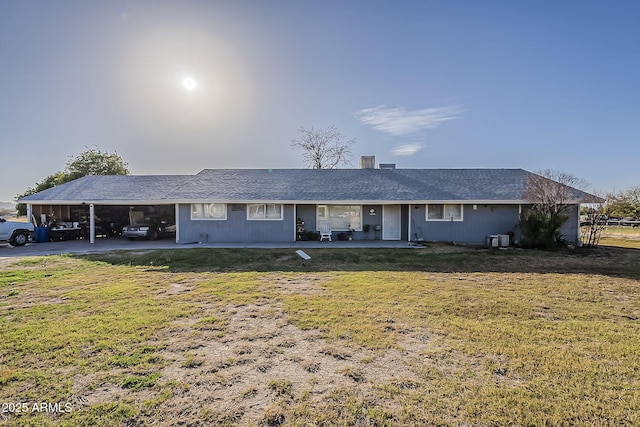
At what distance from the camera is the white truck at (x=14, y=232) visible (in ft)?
46.0

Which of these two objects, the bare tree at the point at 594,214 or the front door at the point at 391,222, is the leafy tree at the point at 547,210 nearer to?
the bare tree at the point at 594,214

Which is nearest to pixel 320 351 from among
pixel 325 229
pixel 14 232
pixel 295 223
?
pixel 295 223

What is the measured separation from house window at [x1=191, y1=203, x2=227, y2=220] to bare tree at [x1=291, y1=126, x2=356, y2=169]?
19.7 m

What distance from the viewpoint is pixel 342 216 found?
15758mm

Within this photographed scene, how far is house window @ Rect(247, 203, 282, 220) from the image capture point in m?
15.1

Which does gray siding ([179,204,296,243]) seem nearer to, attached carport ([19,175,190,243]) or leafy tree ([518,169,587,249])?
attached carport ([19,175,190,243])

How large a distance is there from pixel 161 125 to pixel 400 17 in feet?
44.5

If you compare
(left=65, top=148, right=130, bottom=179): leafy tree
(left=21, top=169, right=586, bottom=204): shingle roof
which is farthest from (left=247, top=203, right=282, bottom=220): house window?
(left=65, top=148, right=130, bottom=179): leafy tree

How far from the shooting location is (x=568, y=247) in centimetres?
1345

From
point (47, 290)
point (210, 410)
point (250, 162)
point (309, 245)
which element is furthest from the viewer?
point (250, 162)

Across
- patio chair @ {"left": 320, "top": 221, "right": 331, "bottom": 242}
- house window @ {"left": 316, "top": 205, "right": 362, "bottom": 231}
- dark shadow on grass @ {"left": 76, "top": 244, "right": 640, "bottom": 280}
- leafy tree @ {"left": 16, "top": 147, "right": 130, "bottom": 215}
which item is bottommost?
dark shadow on grass @ {"left": 76, "top": 244, "right": 640, "bottom": 280}

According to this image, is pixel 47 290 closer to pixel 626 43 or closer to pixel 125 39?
pixel 125 39

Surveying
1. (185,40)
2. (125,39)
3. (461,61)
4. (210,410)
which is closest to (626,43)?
(461,61)

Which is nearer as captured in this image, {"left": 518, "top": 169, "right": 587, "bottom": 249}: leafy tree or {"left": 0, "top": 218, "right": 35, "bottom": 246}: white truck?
{"left": 518, "top": 169, "right": 587, "bottom": 249}: leafy tree
